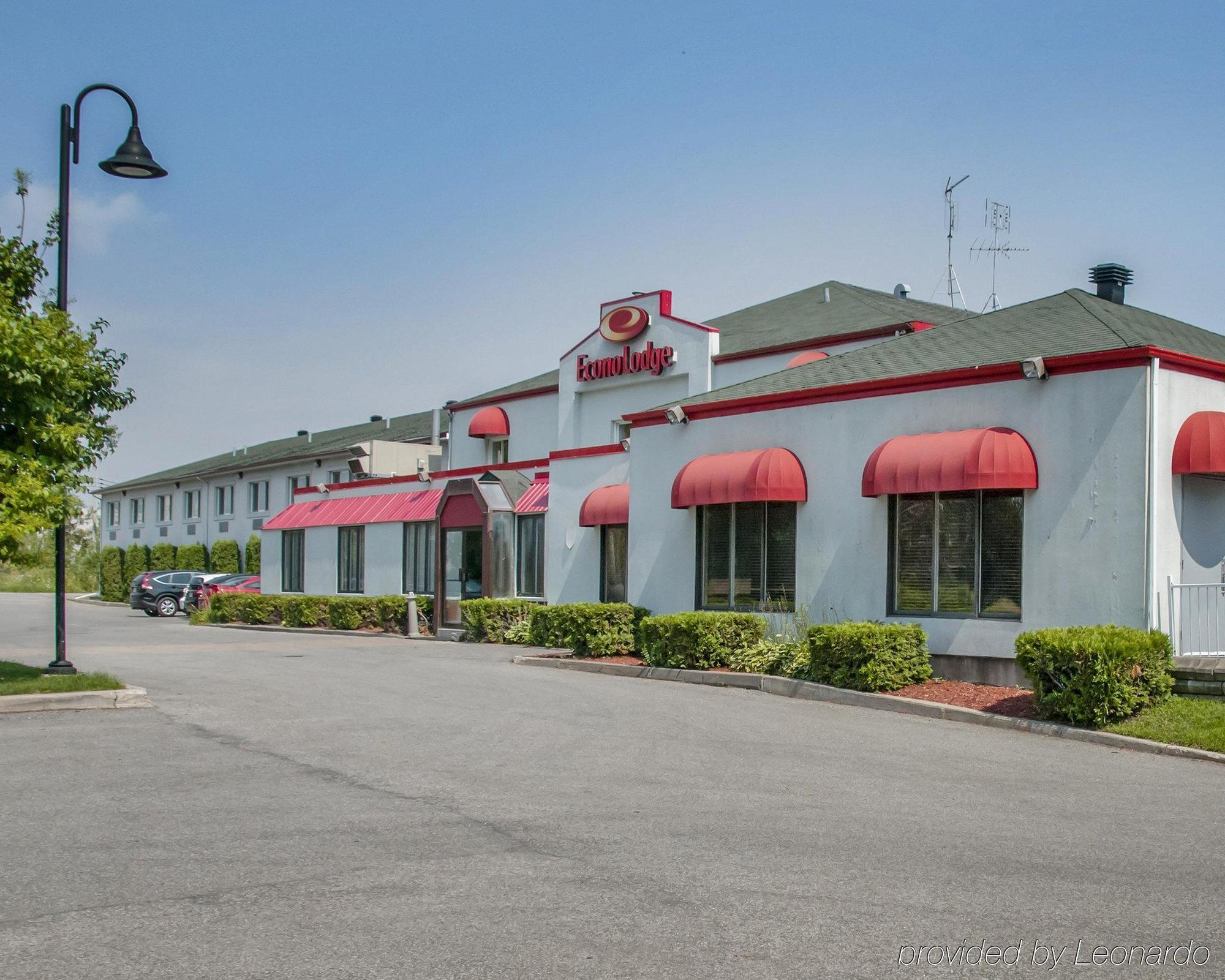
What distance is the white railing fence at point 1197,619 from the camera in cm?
1480

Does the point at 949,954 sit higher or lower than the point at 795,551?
lower

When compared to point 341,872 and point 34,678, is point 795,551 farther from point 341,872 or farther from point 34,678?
point 341,872

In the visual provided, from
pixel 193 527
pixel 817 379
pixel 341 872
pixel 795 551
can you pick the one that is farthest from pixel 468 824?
pixel 193 527

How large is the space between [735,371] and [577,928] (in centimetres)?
2356

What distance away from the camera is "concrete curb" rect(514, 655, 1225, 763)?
11.7 meters

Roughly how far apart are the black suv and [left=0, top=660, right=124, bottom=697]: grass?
99.6 feet

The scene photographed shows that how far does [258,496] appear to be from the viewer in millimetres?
53438

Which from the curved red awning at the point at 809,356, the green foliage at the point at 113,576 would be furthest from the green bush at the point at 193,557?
the curved red awning at the point at 809,356

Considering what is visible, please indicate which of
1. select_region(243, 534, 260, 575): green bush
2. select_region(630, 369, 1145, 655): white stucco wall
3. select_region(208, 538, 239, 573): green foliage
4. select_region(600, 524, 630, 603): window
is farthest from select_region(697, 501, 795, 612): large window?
select_region(208, 538, 239, 573): green foliage

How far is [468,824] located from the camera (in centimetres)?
764

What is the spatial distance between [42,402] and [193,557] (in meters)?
44.0

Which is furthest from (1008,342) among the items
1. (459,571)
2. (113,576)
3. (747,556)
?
(113,576)

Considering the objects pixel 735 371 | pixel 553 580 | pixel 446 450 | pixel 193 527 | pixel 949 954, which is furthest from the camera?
pixel 193 527

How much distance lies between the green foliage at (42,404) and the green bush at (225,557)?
39070 mm
